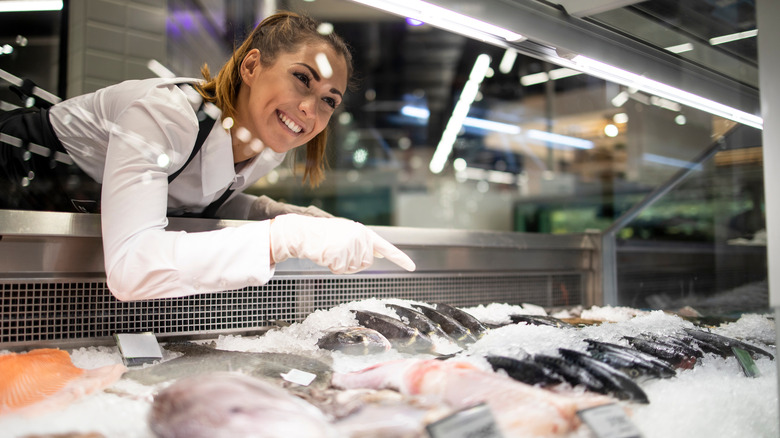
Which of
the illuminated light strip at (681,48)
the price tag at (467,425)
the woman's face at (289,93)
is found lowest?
the price tag at (467,425)

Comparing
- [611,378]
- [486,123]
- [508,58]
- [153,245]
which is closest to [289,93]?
[153,245]

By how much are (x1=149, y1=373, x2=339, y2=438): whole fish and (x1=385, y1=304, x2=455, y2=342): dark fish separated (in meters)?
0.70

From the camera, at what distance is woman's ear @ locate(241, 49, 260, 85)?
1561mm

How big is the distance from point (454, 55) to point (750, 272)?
20.7ft

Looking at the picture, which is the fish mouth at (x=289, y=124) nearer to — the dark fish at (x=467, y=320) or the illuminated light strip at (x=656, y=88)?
the dark fish at (x=467, y=320)

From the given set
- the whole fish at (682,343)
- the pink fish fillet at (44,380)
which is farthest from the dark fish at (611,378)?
the pink fish fillet at (44,380)

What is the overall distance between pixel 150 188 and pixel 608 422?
45.0 inches

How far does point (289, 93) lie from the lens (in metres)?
1.53

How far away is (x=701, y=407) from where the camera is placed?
1.08 meters

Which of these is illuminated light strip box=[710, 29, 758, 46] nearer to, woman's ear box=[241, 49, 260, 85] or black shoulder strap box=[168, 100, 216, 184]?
woman's ear box=[241, 49, 260, 85]

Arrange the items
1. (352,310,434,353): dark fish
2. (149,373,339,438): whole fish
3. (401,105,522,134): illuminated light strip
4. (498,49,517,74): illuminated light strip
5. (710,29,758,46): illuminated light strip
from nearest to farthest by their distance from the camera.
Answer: (149,373,339,438): whole fish
(710,29,758,46): illuminated light strip
(352,310,434,353): dark fish
(498,49,517,74): illuminated light strip
(401,105,522,134): illuminated light strip

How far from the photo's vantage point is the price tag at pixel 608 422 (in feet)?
2.86

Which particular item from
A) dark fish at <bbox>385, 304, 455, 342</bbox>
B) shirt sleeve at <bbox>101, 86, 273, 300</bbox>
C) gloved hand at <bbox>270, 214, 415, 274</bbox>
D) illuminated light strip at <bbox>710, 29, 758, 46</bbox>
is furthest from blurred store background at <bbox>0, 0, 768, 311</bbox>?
dark fish at <bbox>385, 304, 455, 342</bbox>

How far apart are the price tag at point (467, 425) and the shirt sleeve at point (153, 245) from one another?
0.63m
